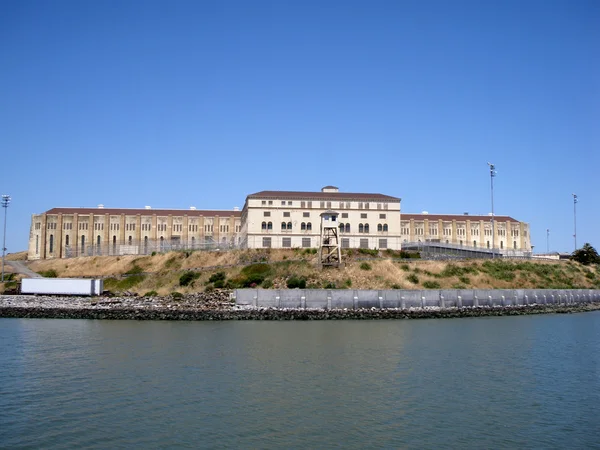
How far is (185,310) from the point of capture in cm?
5431

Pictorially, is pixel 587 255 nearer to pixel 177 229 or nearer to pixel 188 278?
pixel 188 278

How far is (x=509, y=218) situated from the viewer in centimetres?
12431

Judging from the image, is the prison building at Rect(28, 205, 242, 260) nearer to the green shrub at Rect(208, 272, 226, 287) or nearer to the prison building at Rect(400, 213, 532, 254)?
the prison building at Rect(400, 213, 532, 254)

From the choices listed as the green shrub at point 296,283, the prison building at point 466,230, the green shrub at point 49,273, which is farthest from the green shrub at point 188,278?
the prison building at point 466,230

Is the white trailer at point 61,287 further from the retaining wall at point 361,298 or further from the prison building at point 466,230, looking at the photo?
the prison building at point 466,230

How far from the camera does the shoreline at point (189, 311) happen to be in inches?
2071

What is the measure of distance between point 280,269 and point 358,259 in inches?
386

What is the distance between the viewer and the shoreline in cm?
5259

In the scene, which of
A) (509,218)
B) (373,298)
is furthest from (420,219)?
(373,298)

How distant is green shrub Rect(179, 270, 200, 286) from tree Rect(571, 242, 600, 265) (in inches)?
2279

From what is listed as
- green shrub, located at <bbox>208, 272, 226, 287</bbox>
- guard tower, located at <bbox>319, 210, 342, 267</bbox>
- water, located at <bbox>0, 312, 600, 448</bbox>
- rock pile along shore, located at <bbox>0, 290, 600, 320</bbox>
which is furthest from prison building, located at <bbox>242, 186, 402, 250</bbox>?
water, located at <bbox>0, 312, 600, 448</bbox>

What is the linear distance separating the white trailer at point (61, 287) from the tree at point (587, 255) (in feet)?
225

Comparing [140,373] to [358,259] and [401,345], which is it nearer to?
[401,345]

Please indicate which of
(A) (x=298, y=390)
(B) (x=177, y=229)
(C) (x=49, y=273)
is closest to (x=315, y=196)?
(C) (x=49, y=273)
